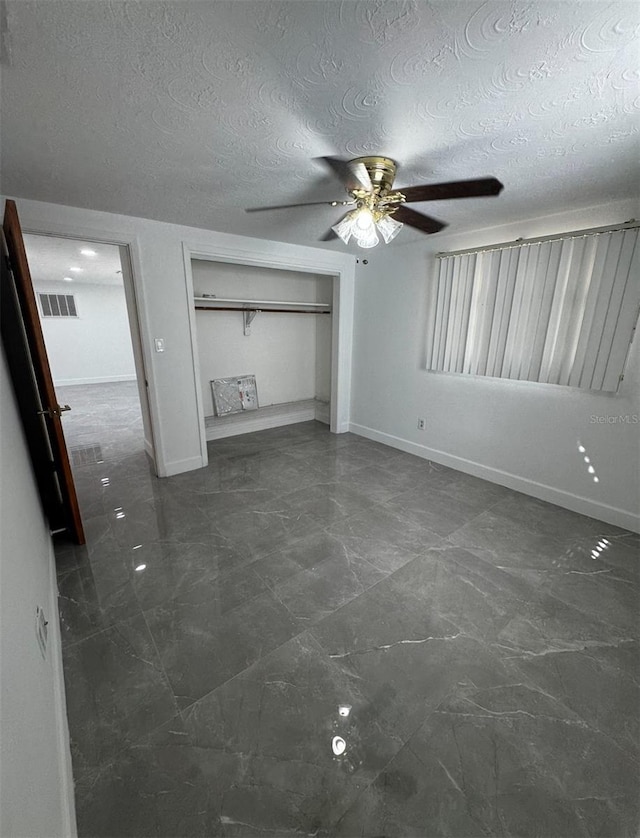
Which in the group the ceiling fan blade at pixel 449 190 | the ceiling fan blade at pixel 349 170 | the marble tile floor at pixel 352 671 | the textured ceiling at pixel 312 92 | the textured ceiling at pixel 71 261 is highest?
the textured ceiling at pixel 71 261

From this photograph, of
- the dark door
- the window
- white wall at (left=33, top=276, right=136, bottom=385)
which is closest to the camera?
the dark door

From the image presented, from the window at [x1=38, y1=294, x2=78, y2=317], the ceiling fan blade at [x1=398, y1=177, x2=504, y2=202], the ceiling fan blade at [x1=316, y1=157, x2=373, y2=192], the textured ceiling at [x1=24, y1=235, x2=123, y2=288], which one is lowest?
the window at [x1=38, y1=294, x2=78, y2=317]

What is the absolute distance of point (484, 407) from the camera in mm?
3316

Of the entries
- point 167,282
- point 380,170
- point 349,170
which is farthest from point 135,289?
point 380,170

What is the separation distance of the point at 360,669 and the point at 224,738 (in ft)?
2.00

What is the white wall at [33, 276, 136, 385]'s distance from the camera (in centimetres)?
731

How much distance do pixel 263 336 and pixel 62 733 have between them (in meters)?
4.12

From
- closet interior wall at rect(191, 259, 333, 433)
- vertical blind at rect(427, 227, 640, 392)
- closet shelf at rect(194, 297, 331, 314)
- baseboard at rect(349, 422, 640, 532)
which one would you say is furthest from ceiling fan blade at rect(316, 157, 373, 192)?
baseboard at rect(349, 422, 640, 532)

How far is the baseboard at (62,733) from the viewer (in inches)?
39.6

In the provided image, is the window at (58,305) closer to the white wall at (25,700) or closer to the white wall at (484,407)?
the white wall at (484,407)

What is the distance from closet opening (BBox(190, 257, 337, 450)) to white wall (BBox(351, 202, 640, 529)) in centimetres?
64

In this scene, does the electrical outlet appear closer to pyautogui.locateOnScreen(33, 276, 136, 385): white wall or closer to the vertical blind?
the vertical blind

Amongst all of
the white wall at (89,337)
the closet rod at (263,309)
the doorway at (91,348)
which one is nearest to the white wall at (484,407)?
the closet rod at (263,309)

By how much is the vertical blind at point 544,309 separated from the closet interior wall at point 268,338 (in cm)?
205
